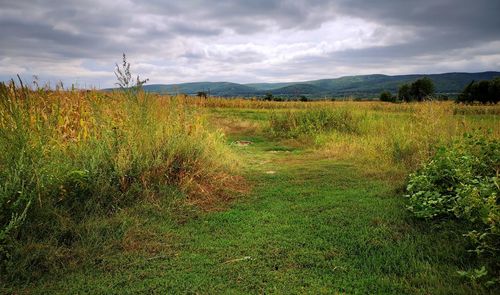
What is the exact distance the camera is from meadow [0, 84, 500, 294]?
3186 millimetres

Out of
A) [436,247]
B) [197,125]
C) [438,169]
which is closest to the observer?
[436,247]

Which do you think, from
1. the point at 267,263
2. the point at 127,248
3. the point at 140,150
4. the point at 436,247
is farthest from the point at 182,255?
the point at 436,247

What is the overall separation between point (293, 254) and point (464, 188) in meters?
2.04

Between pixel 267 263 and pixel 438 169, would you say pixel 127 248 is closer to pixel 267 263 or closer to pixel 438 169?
pixel 267 263

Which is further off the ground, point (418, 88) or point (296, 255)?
point (418, 88)

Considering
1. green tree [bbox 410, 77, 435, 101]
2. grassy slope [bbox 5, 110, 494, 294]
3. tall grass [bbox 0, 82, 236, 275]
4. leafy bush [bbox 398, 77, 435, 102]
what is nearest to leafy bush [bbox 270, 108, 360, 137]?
tall grass [bbox 0, 82, 236, 275]

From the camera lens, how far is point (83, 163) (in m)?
4.70

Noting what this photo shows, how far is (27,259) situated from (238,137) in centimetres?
1098

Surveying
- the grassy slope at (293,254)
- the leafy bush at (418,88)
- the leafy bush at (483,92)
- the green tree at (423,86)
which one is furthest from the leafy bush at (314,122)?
the green tree at (423,86)

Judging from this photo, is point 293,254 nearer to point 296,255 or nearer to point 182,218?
point 296,255

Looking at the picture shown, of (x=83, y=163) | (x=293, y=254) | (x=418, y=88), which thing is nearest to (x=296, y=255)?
(x=293, y=254)

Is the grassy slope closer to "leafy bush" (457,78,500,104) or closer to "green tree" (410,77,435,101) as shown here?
"leafy bush" (457,78,500,104)

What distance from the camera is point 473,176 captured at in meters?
4.31

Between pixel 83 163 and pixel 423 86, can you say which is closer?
pixel 83 163
